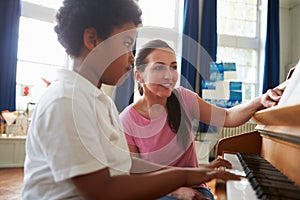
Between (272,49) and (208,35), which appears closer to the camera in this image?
(208,35)

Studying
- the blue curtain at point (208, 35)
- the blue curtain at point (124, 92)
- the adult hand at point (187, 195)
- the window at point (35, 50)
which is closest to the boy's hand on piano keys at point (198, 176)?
the adult hand at point (187, 195)

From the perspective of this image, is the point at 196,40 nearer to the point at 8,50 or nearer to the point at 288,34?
the point at 288,34

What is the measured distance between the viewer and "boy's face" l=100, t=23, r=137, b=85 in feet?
2.40

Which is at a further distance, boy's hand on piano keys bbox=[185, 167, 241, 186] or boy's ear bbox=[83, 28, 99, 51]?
boy's ear bbox=[83, 28, 99, 51]

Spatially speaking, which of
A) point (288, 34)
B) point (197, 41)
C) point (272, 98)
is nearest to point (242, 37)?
point (288, 34)

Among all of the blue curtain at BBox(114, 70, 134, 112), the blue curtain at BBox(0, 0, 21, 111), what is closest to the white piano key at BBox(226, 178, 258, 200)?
the blue curtain at BBox(114, 70, 134, 112)

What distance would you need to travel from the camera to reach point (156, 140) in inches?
49.3

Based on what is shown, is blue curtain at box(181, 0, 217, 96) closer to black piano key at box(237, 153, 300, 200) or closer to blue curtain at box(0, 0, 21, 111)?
→ blue curtain at box(0, 0, 21, 111)

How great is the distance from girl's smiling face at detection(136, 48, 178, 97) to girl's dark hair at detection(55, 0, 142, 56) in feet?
1.74

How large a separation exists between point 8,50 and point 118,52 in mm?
3815

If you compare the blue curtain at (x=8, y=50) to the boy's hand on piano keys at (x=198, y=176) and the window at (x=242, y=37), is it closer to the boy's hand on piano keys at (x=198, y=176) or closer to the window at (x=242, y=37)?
the window at (x=242, y=37)

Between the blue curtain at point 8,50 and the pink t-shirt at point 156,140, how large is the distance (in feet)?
10.8

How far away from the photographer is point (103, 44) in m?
0.73

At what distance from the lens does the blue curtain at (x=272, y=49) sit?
5445mm
